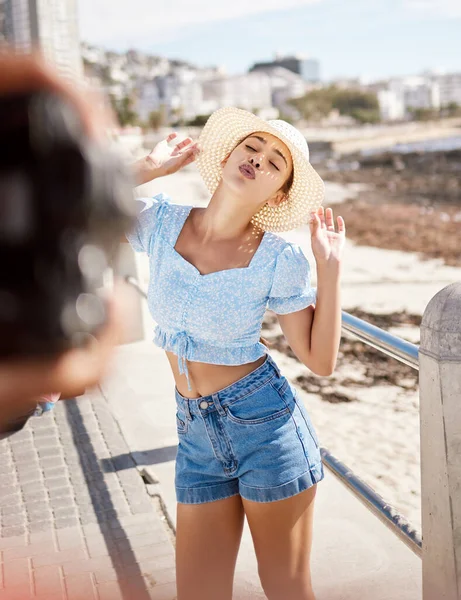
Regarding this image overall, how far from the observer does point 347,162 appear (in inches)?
Result: 2275

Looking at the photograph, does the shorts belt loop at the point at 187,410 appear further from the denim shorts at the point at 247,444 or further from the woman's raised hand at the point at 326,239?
the woman's raised hand at the point at 326,239

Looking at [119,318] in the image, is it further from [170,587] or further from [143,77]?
[143,77]

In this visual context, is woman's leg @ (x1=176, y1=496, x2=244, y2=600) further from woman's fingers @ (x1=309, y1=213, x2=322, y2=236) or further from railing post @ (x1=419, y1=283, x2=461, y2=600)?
woman's fingers @ (x1=309, y1=213, x2=322, y2=236)

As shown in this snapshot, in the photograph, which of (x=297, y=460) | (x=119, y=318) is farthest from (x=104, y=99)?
(x=297, y=460)

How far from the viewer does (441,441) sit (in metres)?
2.12

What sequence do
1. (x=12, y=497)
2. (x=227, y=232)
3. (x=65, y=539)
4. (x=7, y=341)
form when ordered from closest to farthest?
(x=7, y=341)
(x=227, y=232)
(x=65, y=539)
(x=12, y=497)

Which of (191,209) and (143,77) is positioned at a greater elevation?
(191,209)

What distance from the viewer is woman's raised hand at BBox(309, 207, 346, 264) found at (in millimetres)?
2115

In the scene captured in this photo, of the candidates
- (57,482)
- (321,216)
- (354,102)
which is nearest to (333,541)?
(57,482)

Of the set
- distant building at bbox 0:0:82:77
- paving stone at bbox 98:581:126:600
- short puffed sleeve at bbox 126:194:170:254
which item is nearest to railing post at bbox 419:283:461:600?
short puffed sleeve at bbox 126:194:170:254

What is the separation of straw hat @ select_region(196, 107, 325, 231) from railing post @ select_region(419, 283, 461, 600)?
0.57 metres

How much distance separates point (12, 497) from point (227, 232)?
2.39 meters

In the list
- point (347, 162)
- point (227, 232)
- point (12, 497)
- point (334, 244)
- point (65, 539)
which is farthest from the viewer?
point (347, 162)

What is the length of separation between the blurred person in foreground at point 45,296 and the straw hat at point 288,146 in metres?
1.72
